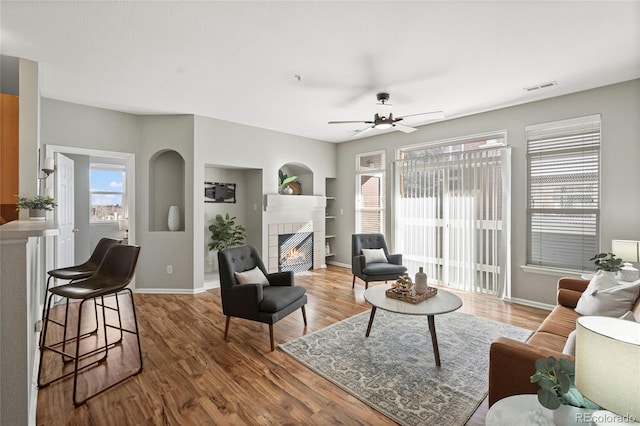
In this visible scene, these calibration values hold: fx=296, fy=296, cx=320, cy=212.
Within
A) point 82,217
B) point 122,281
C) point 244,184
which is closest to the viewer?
point 122,281

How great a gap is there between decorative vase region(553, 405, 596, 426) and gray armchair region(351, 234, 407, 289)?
320cm

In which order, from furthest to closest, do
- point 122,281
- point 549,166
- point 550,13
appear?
point 549,166 → point 122,281 → point 550,13

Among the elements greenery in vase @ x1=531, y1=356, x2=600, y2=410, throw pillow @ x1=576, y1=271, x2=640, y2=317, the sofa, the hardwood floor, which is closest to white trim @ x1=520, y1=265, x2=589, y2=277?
the hardwood floor

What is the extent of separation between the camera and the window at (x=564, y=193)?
11.8ft

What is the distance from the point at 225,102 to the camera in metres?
4.04

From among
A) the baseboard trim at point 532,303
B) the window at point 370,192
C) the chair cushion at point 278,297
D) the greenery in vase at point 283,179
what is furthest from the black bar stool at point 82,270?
the baseboard trim at point 532,303

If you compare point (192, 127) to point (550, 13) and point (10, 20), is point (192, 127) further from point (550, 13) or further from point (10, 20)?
point (550, 13)

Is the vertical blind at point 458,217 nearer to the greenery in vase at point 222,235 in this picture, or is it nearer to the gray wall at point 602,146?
the gray wall at point 602,146

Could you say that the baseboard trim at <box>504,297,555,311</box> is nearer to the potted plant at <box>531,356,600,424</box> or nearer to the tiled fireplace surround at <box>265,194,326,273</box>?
the potted plant at <box>531,356,600,424</box>

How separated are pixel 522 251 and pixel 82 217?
7245 millimetres

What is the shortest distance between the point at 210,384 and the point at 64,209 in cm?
356

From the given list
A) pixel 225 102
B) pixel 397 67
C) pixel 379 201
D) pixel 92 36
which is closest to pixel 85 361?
pixel 92 36

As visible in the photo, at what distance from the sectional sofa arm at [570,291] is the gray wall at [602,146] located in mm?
1059

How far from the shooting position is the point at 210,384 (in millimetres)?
2262
